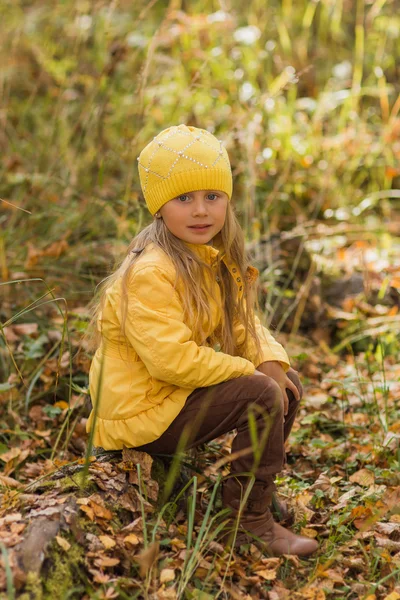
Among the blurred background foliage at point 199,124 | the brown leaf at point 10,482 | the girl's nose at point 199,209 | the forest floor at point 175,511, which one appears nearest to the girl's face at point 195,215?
the girl's nose at point 199,209

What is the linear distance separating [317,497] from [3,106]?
3.64 metres

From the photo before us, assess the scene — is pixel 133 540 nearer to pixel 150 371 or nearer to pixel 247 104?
pixel 150 371

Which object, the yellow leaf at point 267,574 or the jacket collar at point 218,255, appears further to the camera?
the jacket collar at point 218,255

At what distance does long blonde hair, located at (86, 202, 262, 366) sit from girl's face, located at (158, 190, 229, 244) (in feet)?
0.16

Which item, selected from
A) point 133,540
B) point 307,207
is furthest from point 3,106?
point 133,540

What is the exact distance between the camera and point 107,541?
2.36 meters

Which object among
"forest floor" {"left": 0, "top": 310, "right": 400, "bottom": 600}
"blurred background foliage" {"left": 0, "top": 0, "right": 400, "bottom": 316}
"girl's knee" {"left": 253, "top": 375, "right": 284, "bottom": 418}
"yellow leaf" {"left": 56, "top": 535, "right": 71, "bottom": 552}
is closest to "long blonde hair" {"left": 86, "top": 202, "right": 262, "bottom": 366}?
"girl's knee" {"left": 253, "top": 375, "right": 284, "bottom": 418}

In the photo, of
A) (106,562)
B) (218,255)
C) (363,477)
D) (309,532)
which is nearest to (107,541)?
(106,562)

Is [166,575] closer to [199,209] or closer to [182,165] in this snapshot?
[199,209]

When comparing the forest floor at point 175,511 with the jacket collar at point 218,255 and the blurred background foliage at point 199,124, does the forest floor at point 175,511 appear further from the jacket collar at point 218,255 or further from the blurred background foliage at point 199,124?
the blurred background foliage at point 199,124

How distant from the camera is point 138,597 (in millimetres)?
2283

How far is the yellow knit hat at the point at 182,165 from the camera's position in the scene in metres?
2.67

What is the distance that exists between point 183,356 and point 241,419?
0.32 meters

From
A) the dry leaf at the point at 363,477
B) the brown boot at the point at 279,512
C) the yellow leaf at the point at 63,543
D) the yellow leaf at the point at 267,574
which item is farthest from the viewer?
the dry leaf at the point at 363,477
